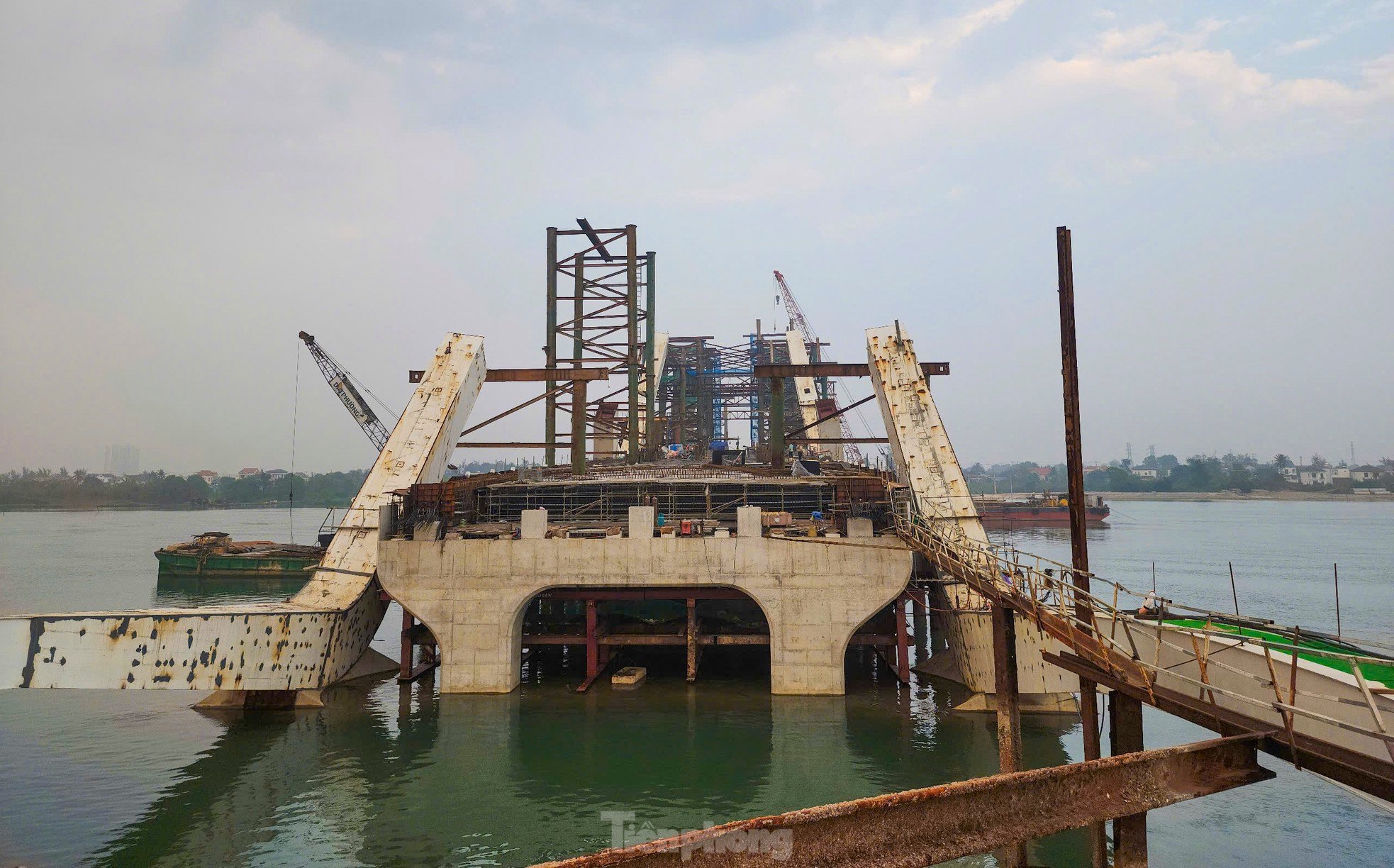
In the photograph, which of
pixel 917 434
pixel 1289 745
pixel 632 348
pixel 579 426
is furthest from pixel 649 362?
pixel 1289 745


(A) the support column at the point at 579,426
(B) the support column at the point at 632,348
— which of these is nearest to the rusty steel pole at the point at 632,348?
(B) the support column at the point at 632,348

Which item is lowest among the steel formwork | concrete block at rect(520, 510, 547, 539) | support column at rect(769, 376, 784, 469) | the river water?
the river water

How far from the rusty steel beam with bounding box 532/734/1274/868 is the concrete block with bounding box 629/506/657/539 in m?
18.7

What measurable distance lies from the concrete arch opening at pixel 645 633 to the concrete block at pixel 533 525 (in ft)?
7.44

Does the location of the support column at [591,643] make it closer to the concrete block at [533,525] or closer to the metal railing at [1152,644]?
the concrete block at [533,525]

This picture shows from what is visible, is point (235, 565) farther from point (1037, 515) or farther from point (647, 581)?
point (1037, 515)

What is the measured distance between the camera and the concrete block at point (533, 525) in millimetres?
26156

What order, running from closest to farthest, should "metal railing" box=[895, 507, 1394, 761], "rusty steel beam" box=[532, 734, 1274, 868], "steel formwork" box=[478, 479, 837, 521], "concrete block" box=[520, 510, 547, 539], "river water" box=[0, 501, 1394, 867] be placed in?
"rusty steel beam" box=[532, 734, 1274, 868] < "metal railing" box=[895, 507, 1394, 761] < "river water" box=[0, 501, 1394, 867] < "concrete block" box=[520, 510, 547, 539] < "steel formwork" box=[478, 479, 837, 521]

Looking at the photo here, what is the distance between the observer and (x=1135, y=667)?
42.6 feet

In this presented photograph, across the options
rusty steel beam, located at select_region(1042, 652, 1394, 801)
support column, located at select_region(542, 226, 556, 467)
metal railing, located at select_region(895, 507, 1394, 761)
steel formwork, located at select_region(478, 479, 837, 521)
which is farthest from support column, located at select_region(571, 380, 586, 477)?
rusty steel beam, located at select_region(1042, 652, 1394, 801)

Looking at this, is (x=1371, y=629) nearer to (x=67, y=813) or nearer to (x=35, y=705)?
(x=67, y=813)

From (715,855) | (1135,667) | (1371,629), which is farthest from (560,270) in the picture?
(1371,629)

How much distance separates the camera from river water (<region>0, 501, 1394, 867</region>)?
52.7ft

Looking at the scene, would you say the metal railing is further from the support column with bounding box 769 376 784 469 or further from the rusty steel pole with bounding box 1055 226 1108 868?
the support column with bounding box 769 376 784 469
